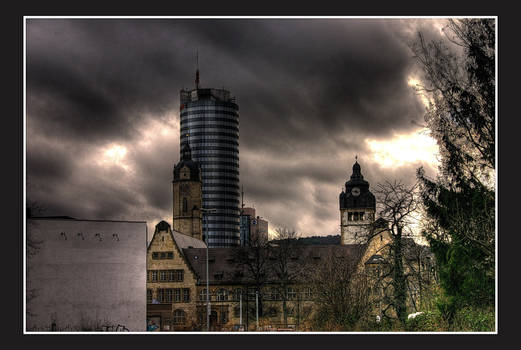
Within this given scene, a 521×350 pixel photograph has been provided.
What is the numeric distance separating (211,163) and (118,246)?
102282 millimetres

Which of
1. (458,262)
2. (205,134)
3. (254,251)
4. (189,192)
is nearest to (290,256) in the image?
(254,251)

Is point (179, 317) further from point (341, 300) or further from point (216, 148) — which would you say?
point (216, 148)

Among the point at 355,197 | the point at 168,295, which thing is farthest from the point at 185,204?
the point at 168,295

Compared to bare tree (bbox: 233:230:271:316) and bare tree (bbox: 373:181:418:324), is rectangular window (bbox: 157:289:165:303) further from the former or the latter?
bare tree (bbox: 373:181:418:324)

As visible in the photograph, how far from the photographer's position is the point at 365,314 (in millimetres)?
26359

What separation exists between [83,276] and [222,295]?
25.4m

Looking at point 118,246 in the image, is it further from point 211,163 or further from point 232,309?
point 211,163

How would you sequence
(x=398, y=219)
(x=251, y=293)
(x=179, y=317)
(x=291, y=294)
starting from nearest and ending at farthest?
(x=398, y=219) → (x=291, y=294) → (x=251, y=293) → (x=179, y=317)

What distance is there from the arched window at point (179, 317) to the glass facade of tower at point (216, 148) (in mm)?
78403

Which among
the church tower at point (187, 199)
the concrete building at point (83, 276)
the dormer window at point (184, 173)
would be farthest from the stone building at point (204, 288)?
the dormer window at point (184, 173)

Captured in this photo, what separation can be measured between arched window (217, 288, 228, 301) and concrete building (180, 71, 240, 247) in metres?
78.5

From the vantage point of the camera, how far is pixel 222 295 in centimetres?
6294

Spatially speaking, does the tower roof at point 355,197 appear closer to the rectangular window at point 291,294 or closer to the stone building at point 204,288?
the stone building at point 204,288

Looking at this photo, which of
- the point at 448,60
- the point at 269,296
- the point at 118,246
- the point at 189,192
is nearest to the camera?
the point at 448,60
